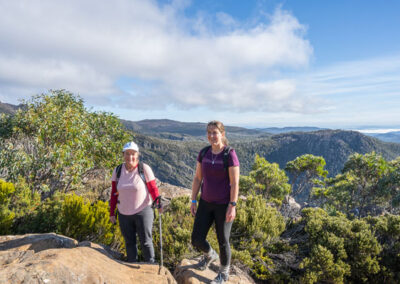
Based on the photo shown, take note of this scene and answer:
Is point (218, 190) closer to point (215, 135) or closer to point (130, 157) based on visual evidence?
point (215, 135)

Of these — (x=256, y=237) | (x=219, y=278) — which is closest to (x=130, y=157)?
(x=219, y=278)

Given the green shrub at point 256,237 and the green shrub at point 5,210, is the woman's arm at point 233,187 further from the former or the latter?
the green shrub at point 5,210

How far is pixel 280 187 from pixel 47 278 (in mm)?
15347

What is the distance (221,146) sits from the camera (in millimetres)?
3361

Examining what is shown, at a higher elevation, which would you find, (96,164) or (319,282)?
(96,164)

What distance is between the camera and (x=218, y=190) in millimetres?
3273

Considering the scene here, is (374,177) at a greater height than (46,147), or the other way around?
(46,147)

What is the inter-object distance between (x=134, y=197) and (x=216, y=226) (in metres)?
1.33

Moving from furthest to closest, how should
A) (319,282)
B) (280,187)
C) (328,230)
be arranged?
(280,187) < (328,230) < (319,282)

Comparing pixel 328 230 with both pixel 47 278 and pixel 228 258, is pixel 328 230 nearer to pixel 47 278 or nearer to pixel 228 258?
pixel 228 258

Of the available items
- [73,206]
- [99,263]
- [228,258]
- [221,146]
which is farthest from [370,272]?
[73,206]

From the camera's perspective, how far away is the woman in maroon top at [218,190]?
321 cm

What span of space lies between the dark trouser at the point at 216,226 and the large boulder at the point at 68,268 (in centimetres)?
68

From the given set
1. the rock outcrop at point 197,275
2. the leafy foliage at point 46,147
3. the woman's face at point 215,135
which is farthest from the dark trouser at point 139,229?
the leafy foliage at point 46,147
